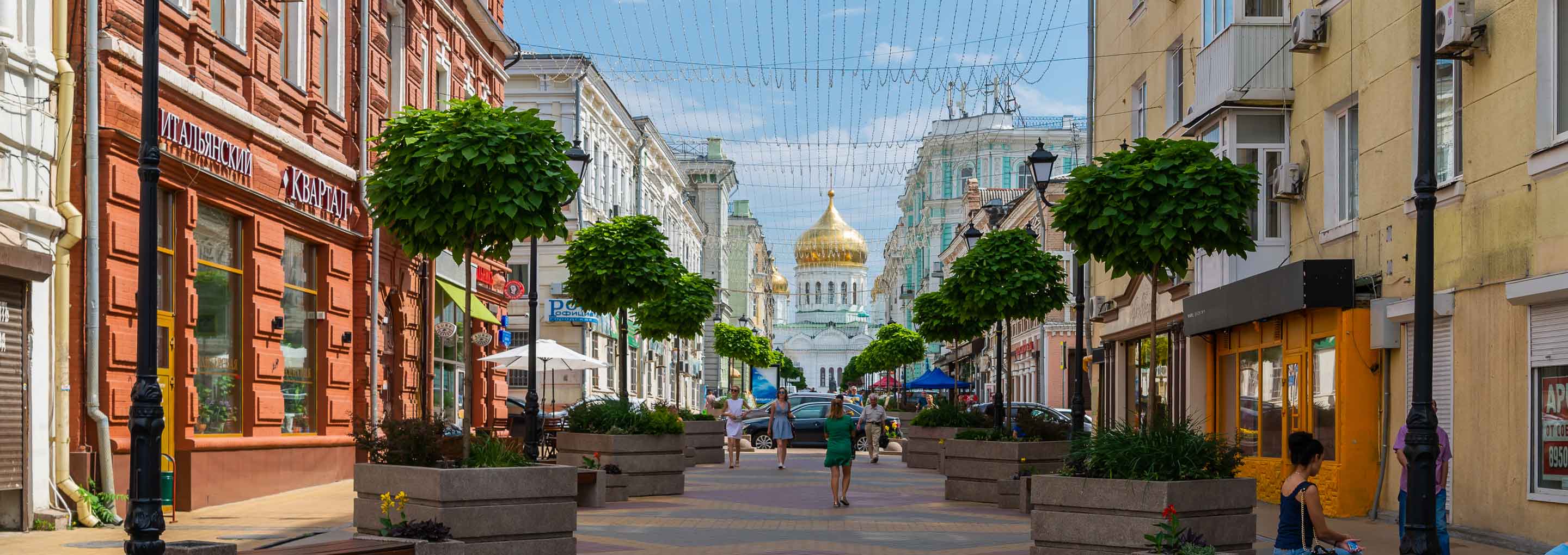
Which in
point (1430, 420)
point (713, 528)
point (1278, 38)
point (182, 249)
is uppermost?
point (1278, 38)

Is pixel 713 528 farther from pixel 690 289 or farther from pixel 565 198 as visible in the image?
pixel 690 289

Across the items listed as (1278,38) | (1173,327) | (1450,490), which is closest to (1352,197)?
(1278,38)

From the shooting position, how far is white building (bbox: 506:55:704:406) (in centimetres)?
4838

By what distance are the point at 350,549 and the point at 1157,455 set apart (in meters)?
5.66

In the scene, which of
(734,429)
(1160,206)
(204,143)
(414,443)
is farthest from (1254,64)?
(414,443)

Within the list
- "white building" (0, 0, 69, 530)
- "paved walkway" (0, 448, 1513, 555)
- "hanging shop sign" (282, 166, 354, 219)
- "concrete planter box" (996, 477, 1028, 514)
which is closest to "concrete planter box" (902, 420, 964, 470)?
"paved walkway" (0, 448, 1513, 555)

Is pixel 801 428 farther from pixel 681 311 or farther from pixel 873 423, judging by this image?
pixel 681 311

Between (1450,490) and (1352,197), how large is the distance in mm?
4537

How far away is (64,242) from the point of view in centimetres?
1498

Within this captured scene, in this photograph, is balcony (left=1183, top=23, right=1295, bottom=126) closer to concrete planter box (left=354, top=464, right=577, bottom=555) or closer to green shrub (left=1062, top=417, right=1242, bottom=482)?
green shrub (left=1062, top=417, right=1242, bottom=482)

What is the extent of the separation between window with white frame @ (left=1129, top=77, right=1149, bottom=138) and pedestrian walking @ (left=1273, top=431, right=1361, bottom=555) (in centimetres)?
2098

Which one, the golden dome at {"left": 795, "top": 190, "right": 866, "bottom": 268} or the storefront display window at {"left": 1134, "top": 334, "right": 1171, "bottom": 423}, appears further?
the golden dome at {"left": 795, "top": 190, "right": 866, "bottom": 268}

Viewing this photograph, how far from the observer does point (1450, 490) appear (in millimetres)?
16797

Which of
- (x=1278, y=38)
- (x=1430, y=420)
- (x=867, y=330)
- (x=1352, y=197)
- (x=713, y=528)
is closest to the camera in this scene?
(x=1430, y=420)
